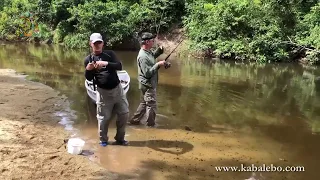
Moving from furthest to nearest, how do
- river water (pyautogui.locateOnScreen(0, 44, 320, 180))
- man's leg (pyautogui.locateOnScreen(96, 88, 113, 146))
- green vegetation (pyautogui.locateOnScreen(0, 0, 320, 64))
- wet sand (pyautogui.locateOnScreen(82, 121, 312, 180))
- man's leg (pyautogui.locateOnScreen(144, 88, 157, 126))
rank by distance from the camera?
green vegetation (pyautogui.locateOnScreen(0, 0, 320, 64)) < man's leg (pyautogui.locateOnScreen(144, 88, 157, 126)) < man's leg (pyautogui.locateOnScreen(96, 88, 113, 146)) < river water (pyautogui.locateOnScreen(0, 44, 320, 180)) < wet sand (pyautogui.locateOnScreen(82, 121, 312, 180))

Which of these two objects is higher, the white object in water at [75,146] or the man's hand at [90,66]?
the man's hand at [90,66]

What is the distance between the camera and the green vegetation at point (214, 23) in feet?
60.8

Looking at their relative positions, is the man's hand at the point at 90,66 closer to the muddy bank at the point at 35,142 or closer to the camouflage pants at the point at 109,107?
the camouflage pants at the point at 109,107

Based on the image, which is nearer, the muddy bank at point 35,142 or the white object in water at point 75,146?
the muddy bank at point 35,142

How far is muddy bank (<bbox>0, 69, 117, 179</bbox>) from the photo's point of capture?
4.86 meters

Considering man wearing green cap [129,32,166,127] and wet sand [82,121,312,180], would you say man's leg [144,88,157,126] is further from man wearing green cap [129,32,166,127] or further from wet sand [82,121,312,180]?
wet sand [82,121,312,180]

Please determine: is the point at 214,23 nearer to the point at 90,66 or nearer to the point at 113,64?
the point at 113,64

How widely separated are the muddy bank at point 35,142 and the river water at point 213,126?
0.32m

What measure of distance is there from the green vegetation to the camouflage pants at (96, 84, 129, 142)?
13.7 m

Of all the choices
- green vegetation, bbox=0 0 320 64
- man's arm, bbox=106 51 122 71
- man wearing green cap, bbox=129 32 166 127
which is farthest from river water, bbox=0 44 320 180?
green vegetation, bbox=0 0 320 64

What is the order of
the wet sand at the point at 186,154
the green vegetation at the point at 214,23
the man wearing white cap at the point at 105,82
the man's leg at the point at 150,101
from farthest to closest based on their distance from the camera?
1. the green vegetation at the point at 214,23
2. the man's leg at the point at 150,101
3. the man wearing white cap at the point at 105,82
4. the wet sand at the point at 186,154

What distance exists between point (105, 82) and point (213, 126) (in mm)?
3007

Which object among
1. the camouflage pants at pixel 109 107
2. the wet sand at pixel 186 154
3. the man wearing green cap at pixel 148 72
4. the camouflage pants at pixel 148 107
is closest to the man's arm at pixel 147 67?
Answer: the man wearing green cap at pixel 148 72

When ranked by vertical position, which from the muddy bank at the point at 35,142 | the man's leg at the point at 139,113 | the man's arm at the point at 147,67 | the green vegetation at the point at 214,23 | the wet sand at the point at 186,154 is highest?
the green vegetation at the point at 214,23
